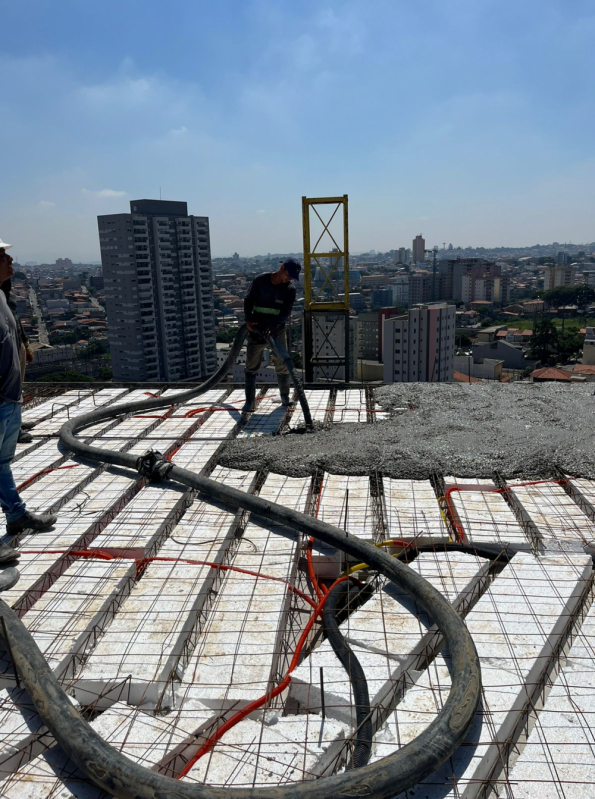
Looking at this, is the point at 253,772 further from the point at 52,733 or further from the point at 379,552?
the point at 379,552

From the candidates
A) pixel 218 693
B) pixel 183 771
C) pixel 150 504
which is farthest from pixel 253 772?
pixel 150 504

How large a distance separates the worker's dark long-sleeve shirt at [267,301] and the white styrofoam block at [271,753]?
15.4ft

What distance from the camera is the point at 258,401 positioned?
6820mm

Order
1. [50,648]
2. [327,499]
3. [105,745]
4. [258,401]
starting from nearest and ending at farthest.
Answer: [105,745] < [50,648] < [327,499] < [258,401]

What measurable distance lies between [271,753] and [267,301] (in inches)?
194

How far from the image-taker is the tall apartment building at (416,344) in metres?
33.4

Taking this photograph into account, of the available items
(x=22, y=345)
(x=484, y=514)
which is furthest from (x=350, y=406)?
(x=22, y=345)

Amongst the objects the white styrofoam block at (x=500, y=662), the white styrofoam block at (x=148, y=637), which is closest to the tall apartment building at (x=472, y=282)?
the white styrofoam block at (x=500, y=662)

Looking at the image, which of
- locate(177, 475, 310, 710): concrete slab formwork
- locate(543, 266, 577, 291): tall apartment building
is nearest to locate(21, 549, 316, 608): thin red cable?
locate(177, 475, 310, 710): concrete slab formwork

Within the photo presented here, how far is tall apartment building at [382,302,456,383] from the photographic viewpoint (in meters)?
33.4

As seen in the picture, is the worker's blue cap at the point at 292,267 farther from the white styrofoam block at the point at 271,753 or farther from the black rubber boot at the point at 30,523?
the white styrofoam block at the point at 271,753

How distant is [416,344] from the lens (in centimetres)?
3409

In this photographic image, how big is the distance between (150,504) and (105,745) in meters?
2.26

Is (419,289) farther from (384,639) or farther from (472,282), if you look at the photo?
(384,639)
